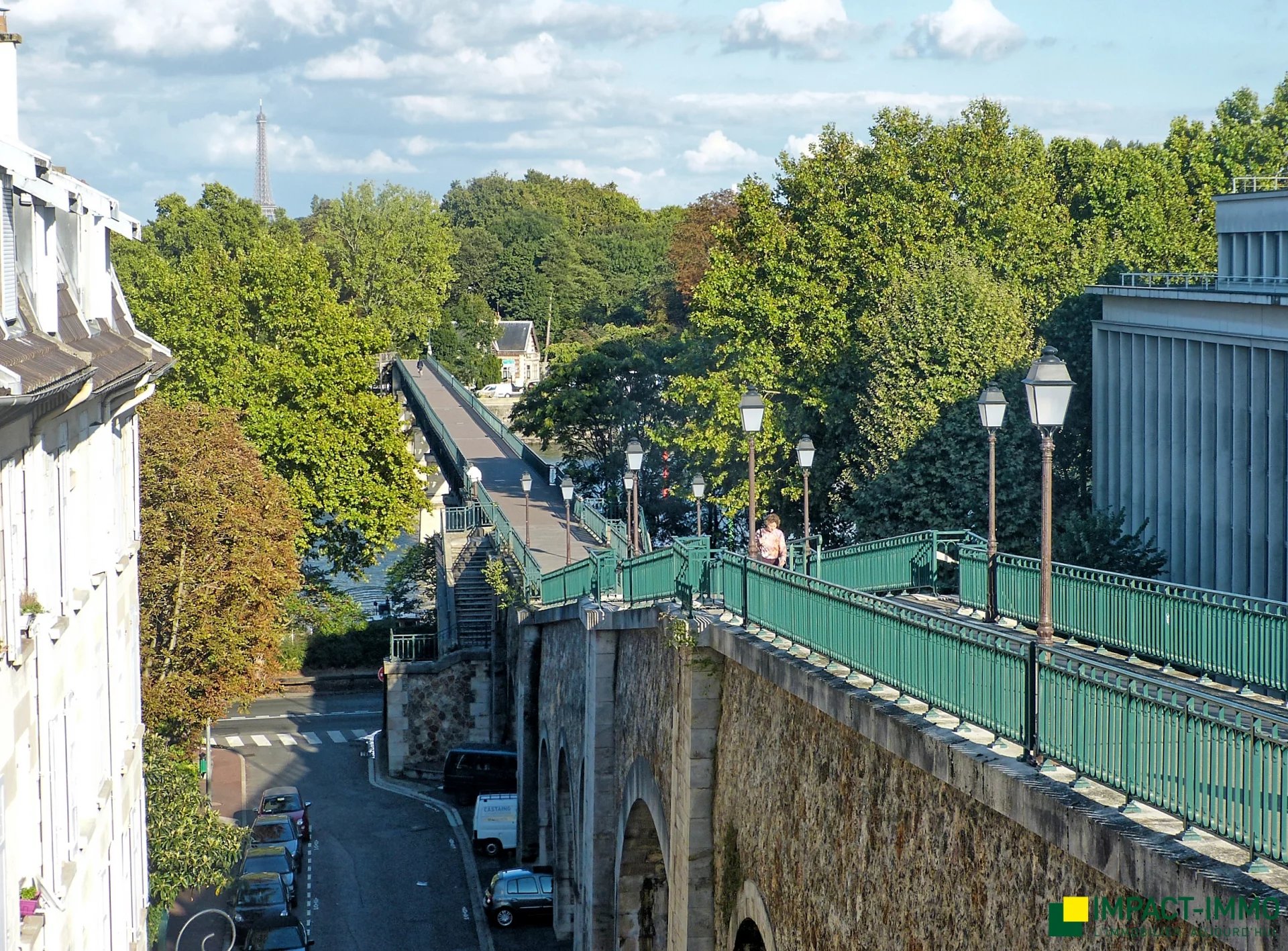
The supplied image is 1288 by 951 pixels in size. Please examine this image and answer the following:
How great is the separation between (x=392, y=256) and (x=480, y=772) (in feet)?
198

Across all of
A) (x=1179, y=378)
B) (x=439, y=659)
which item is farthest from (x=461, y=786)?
(x=1179, y=378)

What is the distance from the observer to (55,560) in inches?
484

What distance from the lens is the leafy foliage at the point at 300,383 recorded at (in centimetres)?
4447

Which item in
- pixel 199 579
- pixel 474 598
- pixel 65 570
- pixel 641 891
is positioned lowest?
pixel 641 891

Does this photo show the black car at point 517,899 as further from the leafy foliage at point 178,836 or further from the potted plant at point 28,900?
the potted plant at point 28,900

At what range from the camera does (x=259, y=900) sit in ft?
83.8

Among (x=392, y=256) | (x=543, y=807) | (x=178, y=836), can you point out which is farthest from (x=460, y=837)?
(x=392, y=256)

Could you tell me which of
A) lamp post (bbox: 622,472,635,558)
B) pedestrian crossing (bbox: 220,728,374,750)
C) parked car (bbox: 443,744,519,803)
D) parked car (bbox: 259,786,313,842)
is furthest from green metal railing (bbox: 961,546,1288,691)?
pedestrian crossing (bbox: 220,728,374,750)

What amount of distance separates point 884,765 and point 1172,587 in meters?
3.72

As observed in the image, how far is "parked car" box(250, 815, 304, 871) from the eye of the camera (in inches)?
1168

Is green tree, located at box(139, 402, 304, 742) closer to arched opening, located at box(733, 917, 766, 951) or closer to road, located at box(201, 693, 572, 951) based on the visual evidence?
road, located at box(201, 693, 572, 951)

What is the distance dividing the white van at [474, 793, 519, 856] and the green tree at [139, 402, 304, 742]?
5.45 meters

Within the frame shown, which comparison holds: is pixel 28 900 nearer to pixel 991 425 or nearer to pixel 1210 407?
pixel 991 425

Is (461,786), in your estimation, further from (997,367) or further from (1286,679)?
(1286,679)
